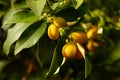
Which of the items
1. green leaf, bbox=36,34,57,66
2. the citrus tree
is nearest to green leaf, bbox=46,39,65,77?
the citrus tree

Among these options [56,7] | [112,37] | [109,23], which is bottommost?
[112,37]

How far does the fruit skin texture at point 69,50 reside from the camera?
1.06 meters

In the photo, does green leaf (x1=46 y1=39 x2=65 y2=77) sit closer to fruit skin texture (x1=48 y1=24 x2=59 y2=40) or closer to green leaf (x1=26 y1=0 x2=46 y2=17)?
fruit skin texture (x1=48 y1=24 x2=59 y2=40)

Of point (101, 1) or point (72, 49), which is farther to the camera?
point (101, 1)

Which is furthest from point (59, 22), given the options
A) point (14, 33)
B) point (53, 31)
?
point (14, 33)

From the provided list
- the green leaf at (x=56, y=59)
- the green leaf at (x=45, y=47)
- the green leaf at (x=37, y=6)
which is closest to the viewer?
the green leaf at (x=37, y=6)

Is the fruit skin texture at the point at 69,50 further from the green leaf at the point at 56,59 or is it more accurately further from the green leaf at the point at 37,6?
the green leaf at the point at 37,6

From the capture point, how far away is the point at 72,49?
108 centimetres

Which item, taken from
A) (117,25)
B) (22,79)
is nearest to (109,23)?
(117,25)

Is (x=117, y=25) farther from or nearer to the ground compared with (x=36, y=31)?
nearer to the ground

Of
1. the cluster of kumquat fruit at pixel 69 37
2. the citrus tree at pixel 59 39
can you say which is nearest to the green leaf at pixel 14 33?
the citrus tree at pixel 59 39

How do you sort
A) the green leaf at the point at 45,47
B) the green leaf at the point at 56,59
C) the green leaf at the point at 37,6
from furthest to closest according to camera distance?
1. the green leaf at the point at 45,47
2. the green leaf at the point at 56,59
3. the green leaf at the point at 37,6

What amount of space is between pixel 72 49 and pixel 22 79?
2.10 feet

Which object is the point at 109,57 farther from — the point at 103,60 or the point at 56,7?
the point at 56,7
